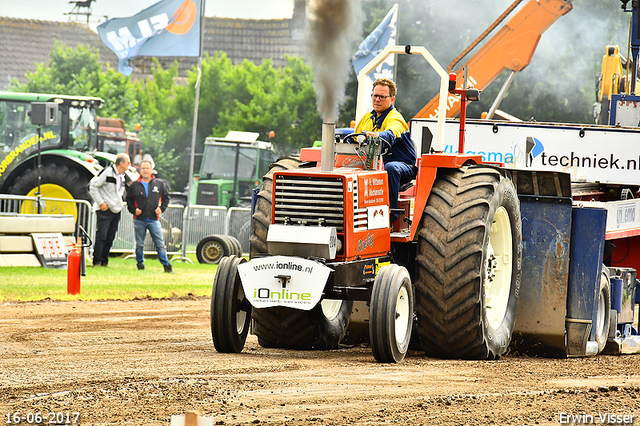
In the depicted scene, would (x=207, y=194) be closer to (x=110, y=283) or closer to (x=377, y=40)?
(x=377, y=40)

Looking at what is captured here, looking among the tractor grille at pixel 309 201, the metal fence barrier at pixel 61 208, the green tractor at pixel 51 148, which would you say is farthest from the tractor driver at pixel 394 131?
the green tractor at pixel 51 148

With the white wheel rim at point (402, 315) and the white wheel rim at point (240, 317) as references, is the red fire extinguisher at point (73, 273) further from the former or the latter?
the white wheel rim at point (402, 315)

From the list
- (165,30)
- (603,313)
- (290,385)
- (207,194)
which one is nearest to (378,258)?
(290,385)

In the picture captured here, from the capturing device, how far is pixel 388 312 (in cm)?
639

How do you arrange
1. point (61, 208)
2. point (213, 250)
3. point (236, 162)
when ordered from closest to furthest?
point (61, 208) → point (213, 250) → point (236, 162)

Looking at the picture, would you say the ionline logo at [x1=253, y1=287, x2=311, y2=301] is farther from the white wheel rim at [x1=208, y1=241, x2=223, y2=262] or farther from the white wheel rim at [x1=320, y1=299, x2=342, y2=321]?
the white wheel rim at [x1=208, y1=241, x2=223, y2=262]

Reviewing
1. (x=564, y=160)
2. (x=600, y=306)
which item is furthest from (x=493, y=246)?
(x=564, y=160)

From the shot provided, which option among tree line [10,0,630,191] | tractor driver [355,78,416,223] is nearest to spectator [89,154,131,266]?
tractor driver [355,78,416,223]

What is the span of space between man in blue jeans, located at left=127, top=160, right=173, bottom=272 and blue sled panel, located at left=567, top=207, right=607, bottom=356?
9.34 metres

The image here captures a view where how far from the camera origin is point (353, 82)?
103 feet

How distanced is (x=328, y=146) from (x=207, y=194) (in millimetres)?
19194

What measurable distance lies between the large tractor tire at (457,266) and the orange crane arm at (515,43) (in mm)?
7506

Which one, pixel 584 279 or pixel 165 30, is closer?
pixel 584 279

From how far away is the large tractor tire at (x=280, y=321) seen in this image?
7297 millimetres
